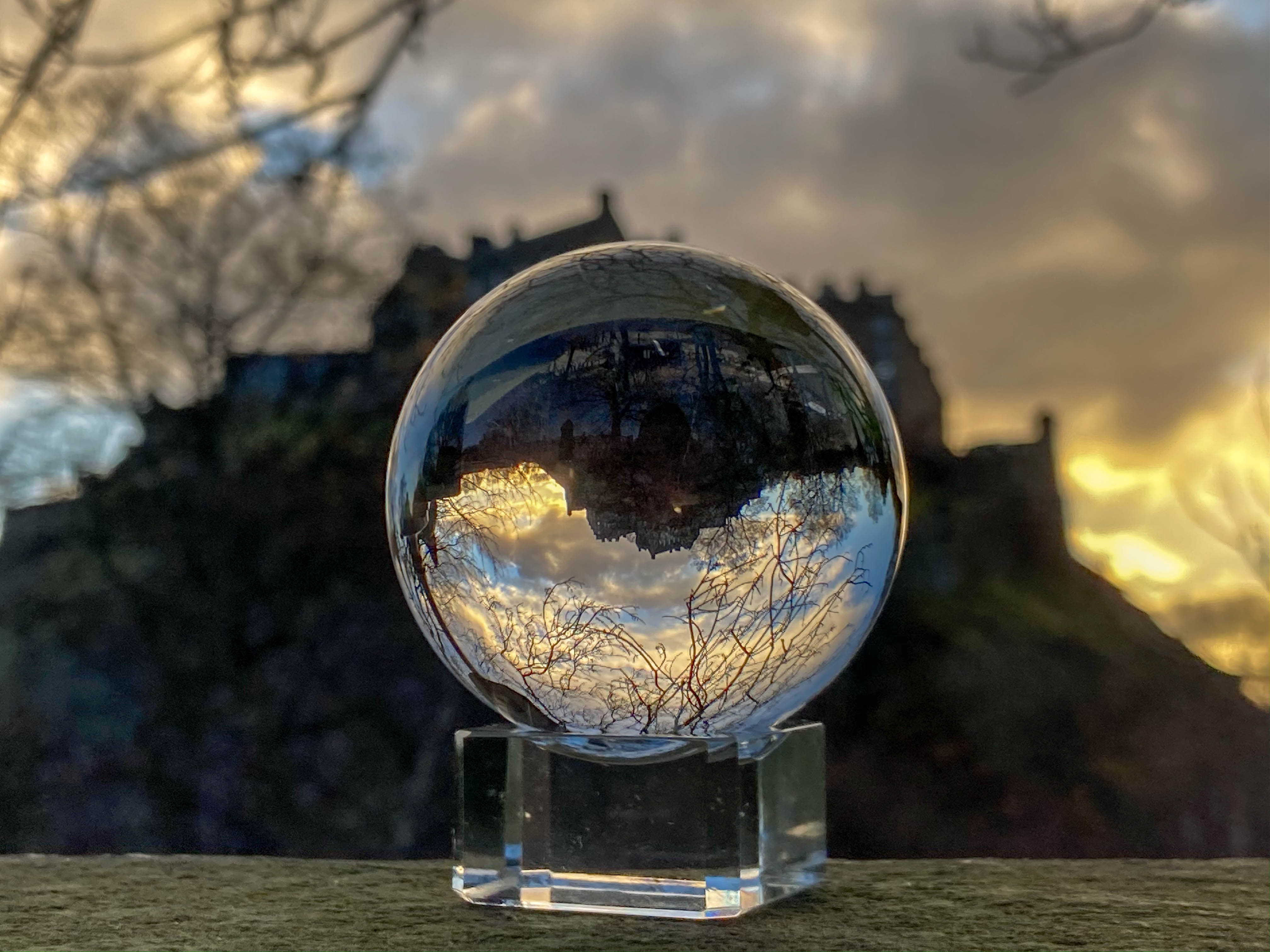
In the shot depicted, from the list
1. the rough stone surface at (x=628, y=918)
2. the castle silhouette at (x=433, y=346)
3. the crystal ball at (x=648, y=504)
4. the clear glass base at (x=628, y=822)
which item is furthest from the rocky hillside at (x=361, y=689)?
the crystal ball at (x=648, y=504)

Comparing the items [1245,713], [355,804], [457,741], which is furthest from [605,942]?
[1245,713]

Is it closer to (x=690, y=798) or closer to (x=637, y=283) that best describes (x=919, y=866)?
(x=690, y=798)

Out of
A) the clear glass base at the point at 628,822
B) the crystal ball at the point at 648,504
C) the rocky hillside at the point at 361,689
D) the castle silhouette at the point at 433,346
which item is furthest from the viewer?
the castle silhouette at the point at 433,346

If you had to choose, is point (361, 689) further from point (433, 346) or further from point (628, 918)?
point (628, 918)

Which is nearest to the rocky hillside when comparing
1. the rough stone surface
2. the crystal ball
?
the rough stone surface

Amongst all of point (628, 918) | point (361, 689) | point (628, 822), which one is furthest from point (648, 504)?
point (361, 689)

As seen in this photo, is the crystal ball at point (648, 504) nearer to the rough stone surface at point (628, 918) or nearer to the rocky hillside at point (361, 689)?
the rough stone surface at point (628, 918)
